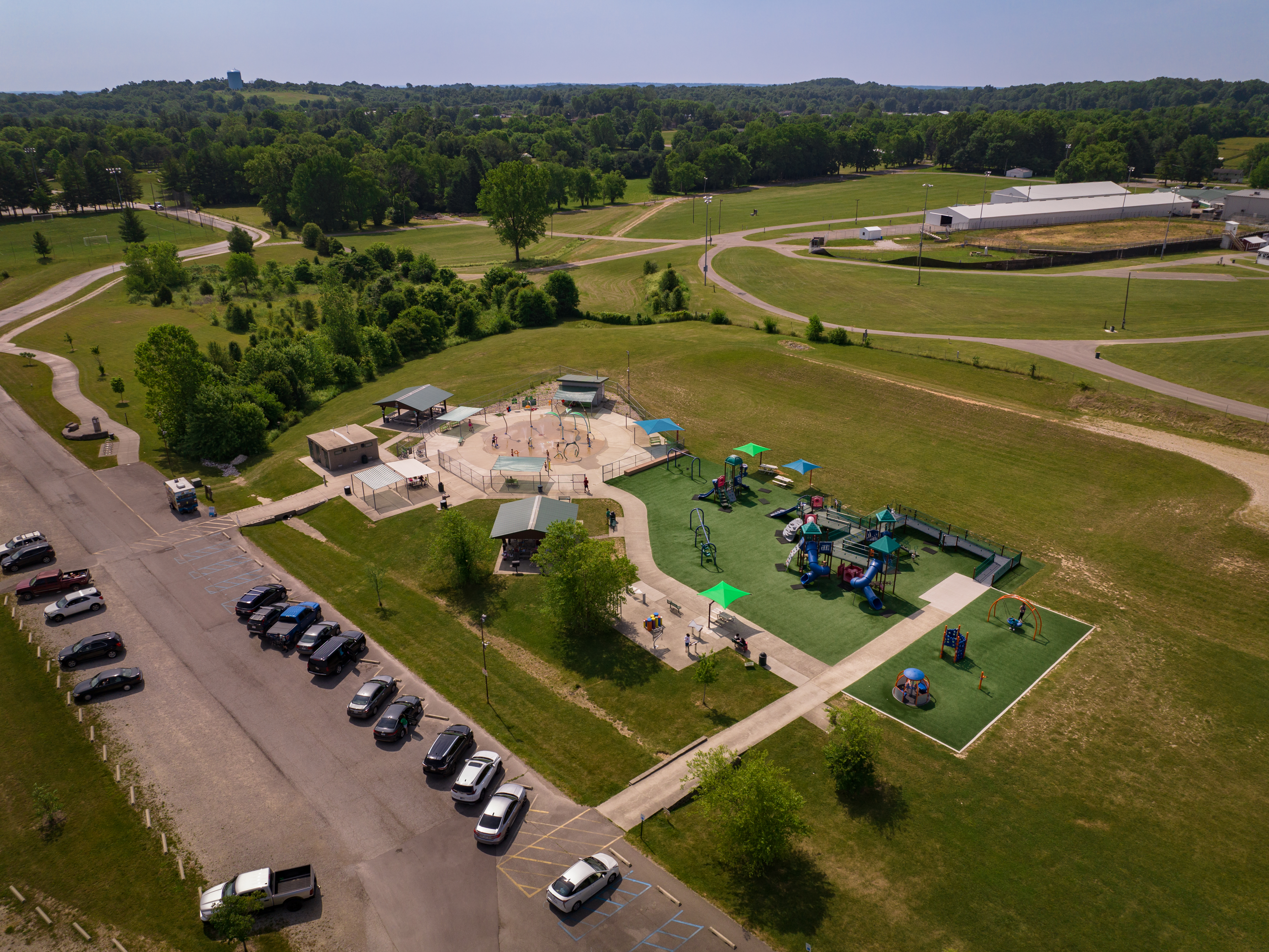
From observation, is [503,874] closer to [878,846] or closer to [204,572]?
[878,846]

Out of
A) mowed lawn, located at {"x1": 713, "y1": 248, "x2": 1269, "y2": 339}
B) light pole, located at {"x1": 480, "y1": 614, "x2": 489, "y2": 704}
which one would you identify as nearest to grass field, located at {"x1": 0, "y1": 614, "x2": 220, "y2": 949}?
light pole, located at {"x1": 480, "y1": 614, "x2": 489, "y2": 704}

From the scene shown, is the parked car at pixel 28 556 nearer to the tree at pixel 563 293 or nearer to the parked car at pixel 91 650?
the parked car at pixel 91 650

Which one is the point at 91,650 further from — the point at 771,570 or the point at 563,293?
the point at 563,293

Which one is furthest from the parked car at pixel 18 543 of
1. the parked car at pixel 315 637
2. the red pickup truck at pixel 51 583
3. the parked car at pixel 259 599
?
the parked car at pixel 315 637

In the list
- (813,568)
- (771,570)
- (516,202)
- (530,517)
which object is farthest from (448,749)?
(516,202)

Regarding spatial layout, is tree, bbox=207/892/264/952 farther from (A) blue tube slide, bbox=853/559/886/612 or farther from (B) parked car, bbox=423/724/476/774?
(A) blue tube slide, bbox=853/559/886/612
